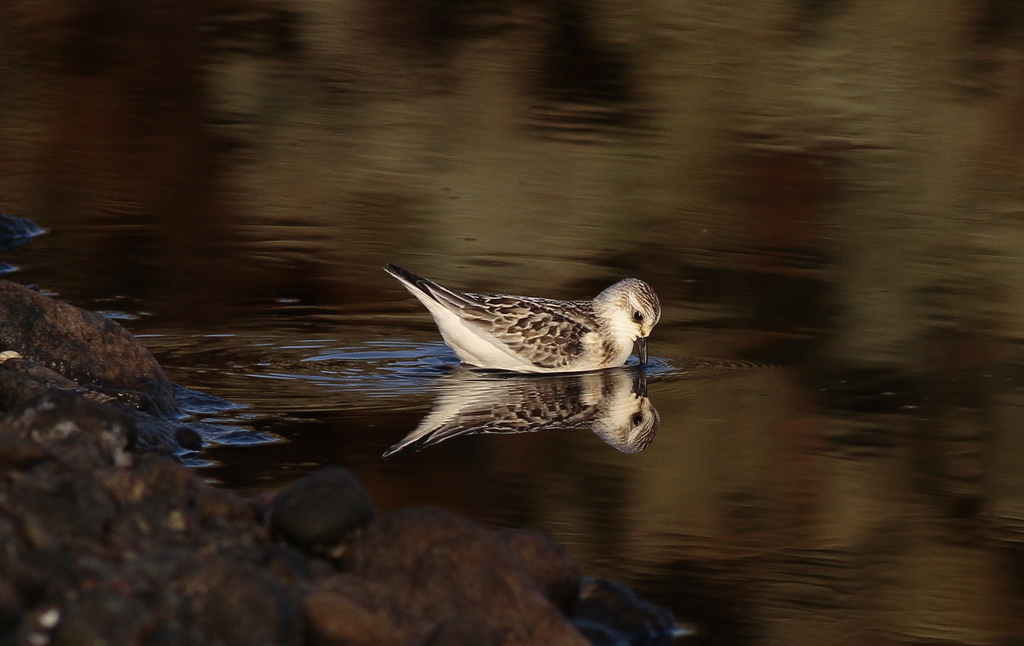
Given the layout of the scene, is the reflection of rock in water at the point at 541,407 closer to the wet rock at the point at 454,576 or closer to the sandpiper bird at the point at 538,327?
the sandpiper bird at the point at 538,327

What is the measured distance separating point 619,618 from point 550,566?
0.44 metres

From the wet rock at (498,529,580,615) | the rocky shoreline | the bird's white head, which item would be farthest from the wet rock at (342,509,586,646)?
the bird's white head

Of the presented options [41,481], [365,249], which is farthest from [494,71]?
[41,481]

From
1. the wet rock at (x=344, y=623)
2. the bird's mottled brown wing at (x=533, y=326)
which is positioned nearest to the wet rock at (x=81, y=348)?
the bird's mottled brown wing at (x=533, y=326)

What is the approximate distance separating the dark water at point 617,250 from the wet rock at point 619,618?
0.17m

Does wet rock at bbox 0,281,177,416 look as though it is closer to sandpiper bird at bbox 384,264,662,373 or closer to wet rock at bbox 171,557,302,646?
sandpiper bird at bbox 384,264,662,373

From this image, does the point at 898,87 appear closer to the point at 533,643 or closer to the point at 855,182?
the point at 855,182

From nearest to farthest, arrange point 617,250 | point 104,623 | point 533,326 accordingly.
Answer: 1. point 104,623
2. point 533,326
3. point 617,250

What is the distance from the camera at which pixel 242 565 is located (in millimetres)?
5059

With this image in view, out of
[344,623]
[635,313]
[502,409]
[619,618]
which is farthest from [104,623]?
[635,313]

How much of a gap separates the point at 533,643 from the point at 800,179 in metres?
11.8

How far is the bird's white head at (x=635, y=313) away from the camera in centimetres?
1040

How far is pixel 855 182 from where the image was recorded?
53.9 feet

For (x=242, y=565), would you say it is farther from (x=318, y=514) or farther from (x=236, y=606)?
(x=318, y=514)
